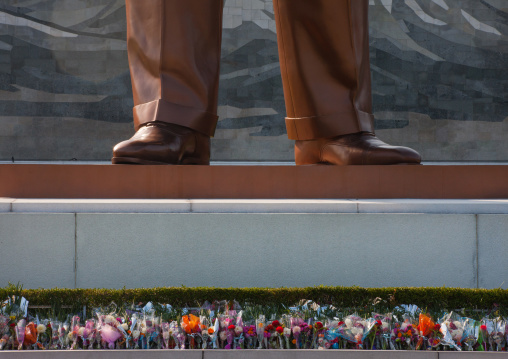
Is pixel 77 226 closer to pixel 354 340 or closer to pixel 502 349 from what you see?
pixel 354 340

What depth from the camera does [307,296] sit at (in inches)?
92.7

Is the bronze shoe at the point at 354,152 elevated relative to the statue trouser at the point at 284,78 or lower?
lower

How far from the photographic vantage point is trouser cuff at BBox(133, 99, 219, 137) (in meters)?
3.14

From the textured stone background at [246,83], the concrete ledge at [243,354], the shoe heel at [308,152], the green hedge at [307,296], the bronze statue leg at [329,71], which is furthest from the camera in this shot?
the textured stone background at [246,83]

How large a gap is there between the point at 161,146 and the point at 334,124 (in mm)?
1031

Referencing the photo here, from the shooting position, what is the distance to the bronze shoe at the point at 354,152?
3109 mm

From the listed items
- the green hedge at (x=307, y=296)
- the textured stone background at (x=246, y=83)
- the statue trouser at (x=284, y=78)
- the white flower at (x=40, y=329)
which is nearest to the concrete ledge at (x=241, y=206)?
the green hedge at (x=307, y=296)

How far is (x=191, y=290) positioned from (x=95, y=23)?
12429 mm

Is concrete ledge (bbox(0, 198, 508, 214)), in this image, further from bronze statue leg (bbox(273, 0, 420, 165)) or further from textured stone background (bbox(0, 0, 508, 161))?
textured stone background (bbox(0, 0, 508, 161))

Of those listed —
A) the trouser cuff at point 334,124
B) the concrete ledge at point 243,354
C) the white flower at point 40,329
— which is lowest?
the concrete ledge at point 243,354

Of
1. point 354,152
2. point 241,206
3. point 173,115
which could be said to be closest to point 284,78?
point 354,152

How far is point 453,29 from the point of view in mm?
13672

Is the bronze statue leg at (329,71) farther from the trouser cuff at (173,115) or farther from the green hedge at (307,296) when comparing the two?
the green hedge at (307,296)

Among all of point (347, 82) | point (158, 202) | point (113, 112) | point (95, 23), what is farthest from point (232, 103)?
point (158, 202)
